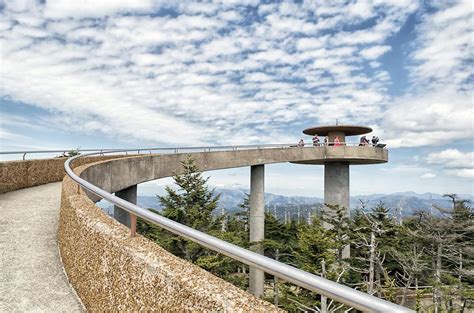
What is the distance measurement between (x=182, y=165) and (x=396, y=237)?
89.7 feet

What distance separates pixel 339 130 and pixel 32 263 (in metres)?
30.1

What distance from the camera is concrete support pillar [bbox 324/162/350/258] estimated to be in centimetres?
3234

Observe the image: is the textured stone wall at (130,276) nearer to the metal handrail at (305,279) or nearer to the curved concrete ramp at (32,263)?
the curved concrete ramp at (32,263)

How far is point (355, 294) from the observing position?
184 centimetres

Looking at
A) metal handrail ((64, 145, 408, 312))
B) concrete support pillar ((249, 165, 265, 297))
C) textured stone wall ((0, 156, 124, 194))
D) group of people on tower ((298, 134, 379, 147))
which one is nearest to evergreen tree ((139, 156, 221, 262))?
concrete support pillar ((249, 165, 265, 297))

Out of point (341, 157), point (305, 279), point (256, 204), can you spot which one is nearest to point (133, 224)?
point (305, 279)

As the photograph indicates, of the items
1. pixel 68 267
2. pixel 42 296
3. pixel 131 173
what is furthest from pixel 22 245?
pixel 131 173

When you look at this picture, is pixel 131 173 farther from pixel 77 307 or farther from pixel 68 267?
pixel 77 307

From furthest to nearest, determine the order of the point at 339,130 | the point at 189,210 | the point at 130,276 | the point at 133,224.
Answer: the point at 339,130 < the point at 189,210 < the point at 133,224 < the point at 130,276

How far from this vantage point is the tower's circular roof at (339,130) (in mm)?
32594

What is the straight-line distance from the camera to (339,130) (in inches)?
1313

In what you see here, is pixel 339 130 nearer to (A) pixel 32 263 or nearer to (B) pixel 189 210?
(B) pixel 189 210

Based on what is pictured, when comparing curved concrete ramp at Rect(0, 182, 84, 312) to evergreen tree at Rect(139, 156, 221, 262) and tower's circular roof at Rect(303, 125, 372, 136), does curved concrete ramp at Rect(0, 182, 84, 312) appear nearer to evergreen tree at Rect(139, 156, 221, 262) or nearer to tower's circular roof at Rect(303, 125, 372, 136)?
evergreen tree at Rect(139, 156, 221, 262)

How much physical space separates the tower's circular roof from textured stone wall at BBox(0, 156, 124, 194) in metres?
21.5
